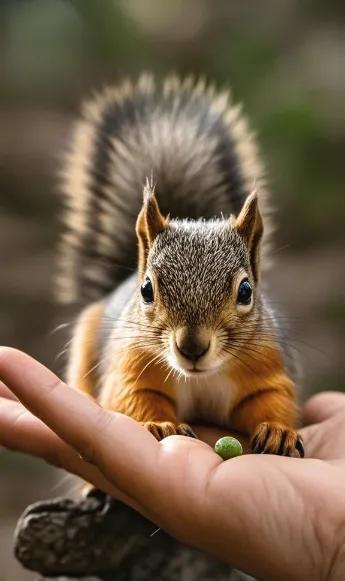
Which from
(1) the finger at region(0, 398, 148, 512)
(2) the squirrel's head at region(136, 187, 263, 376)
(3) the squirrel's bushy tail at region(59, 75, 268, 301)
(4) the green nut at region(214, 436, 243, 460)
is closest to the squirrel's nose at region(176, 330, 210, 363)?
(2) the squirrel's head at region(136, 187, 263, 376)

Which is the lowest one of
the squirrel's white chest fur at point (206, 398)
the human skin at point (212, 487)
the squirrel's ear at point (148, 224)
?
the human skin at point (212, 487)

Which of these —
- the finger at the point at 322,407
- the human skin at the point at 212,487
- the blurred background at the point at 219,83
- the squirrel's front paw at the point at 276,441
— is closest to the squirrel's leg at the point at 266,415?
the squirrel's front paw at the point at 276,441

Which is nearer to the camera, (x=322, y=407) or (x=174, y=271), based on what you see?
(x=174, y=271)

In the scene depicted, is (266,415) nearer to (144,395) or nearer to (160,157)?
(144,395)

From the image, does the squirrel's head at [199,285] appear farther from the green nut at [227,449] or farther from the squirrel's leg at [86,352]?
the squirrel's leg at [86,352]

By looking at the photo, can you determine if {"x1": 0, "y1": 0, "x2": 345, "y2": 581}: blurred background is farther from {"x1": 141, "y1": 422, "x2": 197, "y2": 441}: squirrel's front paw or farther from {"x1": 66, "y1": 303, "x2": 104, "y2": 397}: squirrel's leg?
{"x1": 141, "y1": 422, "x2": 197, "y2": 441}: squirrel's front paw

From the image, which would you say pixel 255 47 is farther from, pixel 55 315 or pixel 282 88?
pixel 55 315

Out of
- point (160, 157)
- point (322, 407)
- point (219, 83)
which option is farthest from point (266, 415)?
point (219, 83)
